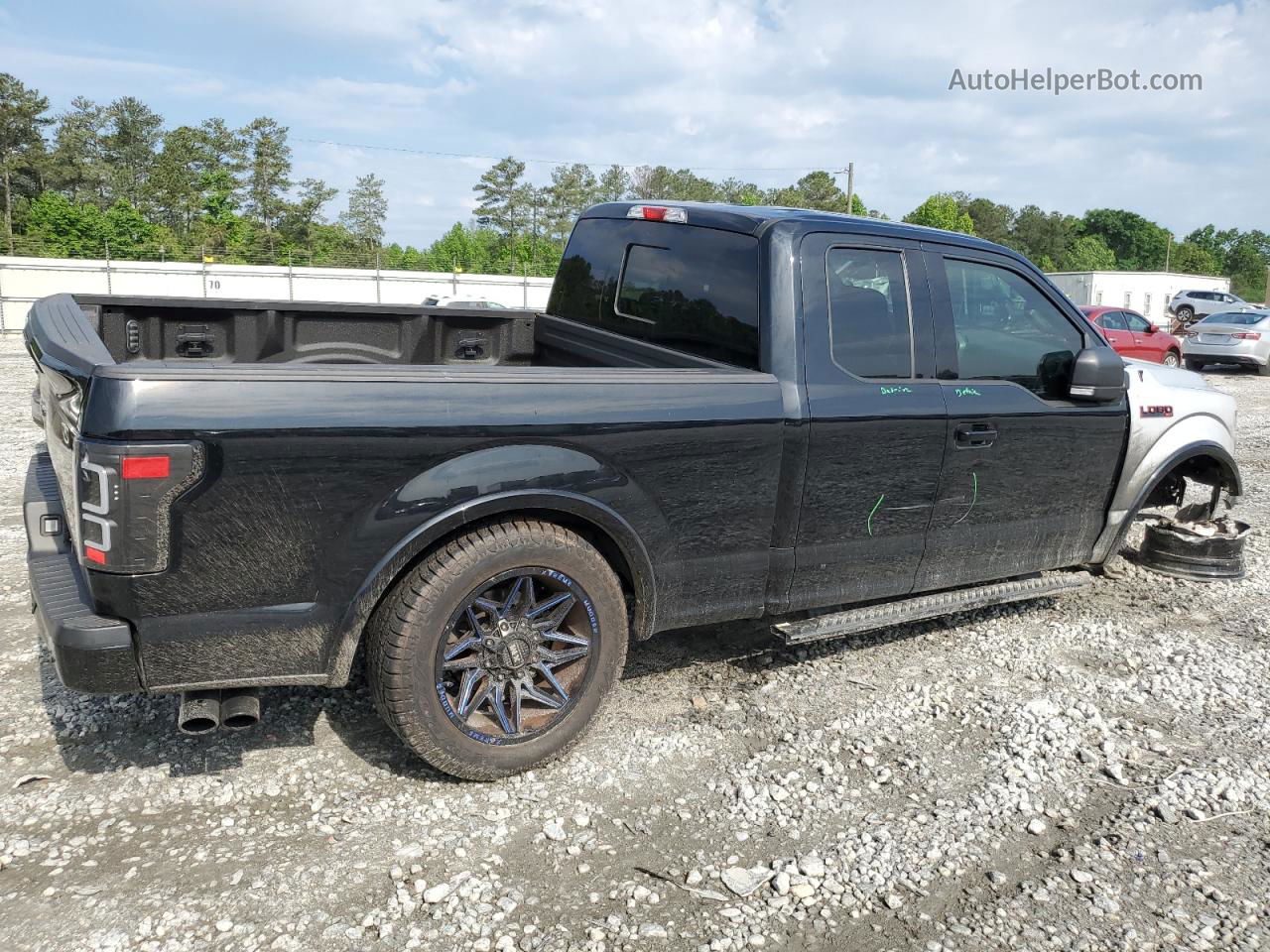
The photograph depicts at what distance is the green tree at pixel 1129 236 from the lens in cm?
12900

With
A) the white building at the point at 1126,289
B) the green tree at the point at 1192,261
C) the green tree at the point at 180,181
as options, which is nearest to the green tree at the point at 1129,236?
the green tree at the point at 1192,261

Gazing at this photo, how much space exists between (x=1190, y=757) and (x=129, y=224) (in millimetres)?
56697

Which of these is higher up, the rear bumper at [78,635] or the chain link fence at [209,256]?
the chain link fence at [209,256]

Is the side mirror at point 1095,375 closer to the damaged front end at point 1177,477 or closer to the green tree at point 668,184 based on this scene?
the damaged front end at point 1177,477

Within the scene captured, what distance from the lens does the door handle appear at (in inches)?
162

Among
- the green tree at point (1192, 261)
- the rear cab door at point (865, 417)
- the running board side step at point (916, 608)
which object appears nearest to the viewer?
the rear cab door at point (865, 417)

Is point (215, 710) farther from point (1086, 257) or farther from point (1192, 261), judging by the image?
point (1192, 261)

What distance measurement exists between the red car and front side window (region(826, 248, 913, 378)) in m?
17.4

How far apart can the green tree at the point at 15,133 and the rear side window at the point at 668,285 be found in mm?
65426

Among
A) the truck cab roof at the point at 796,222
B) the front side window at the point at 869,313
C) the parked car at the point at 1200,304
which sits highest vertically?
the parked car at the point at 1200,304

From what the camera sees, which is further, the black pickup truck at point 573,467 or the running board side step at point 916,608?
the running board side step at point 916,608

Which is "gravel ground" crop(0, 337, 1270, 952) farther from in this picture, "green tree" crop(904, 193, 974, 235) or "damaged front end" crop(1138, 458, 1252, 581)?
"green tree" crop(904, 193, 974, 235)

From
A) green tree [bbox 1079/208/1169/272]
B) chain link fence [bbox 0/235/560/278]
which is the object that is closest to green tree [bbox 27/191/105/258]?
chain link fence [bbox 0/235/560/278]

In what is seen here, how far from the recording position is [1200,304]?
35.5 meters
